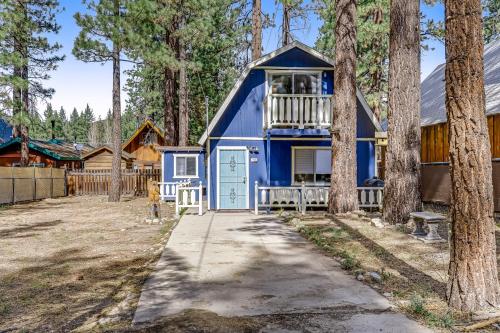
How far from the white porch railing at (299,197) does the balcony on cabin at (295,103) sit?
2236mm

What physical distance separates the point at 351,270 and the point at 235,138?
9.84 m

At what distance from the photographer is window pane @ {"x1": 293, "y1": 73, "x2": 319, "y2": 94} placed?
15992mm

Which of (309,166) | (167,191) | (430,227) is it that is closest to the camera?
(430,227)

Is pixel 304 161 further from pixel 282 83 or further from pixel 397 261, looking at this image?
pixel 397 261

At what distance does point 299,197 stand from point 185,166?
893cm

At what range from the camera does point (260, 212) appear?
588 inches

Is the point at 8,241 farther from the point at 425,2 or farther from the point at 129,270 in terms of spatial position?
the point at 425,2

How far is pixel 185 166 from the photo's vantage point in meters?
22.0

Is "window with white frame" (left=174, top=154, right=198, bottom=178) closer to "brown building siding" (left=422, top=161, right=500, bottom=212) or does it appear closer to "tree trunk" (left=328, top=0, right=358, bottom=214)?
"tree trunk" (left=328, top=0, right=358, bottom=214)

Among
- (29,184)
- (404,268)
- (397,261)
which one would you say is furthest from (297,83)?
(29,184)

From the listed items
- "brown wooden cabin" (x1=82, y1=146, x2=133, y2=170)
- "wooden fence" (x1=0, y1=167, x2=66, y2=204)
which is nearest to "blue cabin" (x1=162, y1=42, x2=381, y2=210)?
"wooden fence" (x1=0, y1=167, x2=66, y2=204)

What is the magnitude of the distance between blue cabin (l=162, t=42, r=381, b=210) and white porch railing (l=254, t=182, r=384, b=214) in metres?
0.62

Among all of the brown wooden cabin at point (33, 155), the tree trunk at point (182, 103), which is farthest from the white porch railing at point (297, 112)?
the brown wooden cabin at point (33, 155)

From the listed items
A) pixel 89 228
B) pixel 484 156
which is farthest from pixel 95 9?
pixel 484 156
